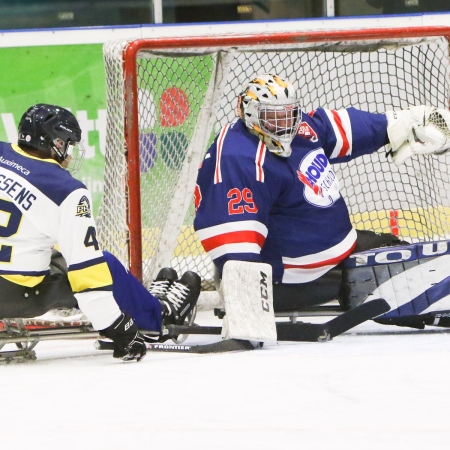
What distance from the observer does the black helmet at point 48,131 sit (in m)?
3.25

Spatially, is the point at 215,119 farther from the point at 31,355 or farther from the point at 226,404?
the point at 226,404

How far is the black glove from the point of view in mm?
3203

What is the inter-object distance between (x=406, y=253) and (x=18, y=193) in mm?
1316

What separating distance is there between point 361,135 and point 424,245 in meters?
0.53

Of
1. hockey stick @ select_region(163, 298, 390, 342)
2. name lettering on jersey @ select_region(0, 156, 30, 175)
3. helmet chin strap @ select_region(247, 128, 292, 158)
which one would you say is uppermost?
helmet chin strap @ select_region(247, 128, 292, 158)

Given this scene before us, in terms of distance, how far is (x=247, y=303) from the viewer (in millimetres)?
3387

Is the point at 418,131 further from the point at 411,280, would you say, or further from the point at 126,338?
the point at 126,338

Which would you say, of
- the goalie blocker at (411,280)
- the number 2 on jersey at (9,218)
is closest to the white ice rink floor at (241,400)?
the goalie blocker at (411,280)

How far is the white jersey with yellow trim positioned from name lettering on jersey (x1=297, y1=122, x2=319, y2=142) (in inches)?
36.2

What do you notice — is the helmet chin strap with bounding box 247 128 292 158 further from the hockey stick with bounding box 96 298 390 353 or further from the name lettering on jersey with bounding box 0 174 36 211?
the name lettering on jersey with bounding box 0 174 36 211

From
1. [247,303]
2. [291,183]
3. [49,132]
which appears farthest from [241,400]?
[291,183]

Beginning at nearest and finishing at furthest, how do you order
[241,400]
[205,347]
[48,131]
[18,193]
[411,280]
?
[241,400] < [18,193] < [48,131] < [205,347] < [411,280]

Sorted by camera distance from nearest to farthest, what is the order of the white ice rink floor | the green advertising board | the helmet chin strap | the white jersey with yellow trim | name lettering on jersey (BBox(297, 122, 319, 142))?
the white ice rink floor < the white jersey with yellow trim < the helmet chin strap < name lettering on jersey (BBox(297, 122, 319, 142)) < the green advertising board

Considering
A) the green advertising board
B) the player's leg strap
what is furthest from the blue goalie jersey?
the green advertising board
